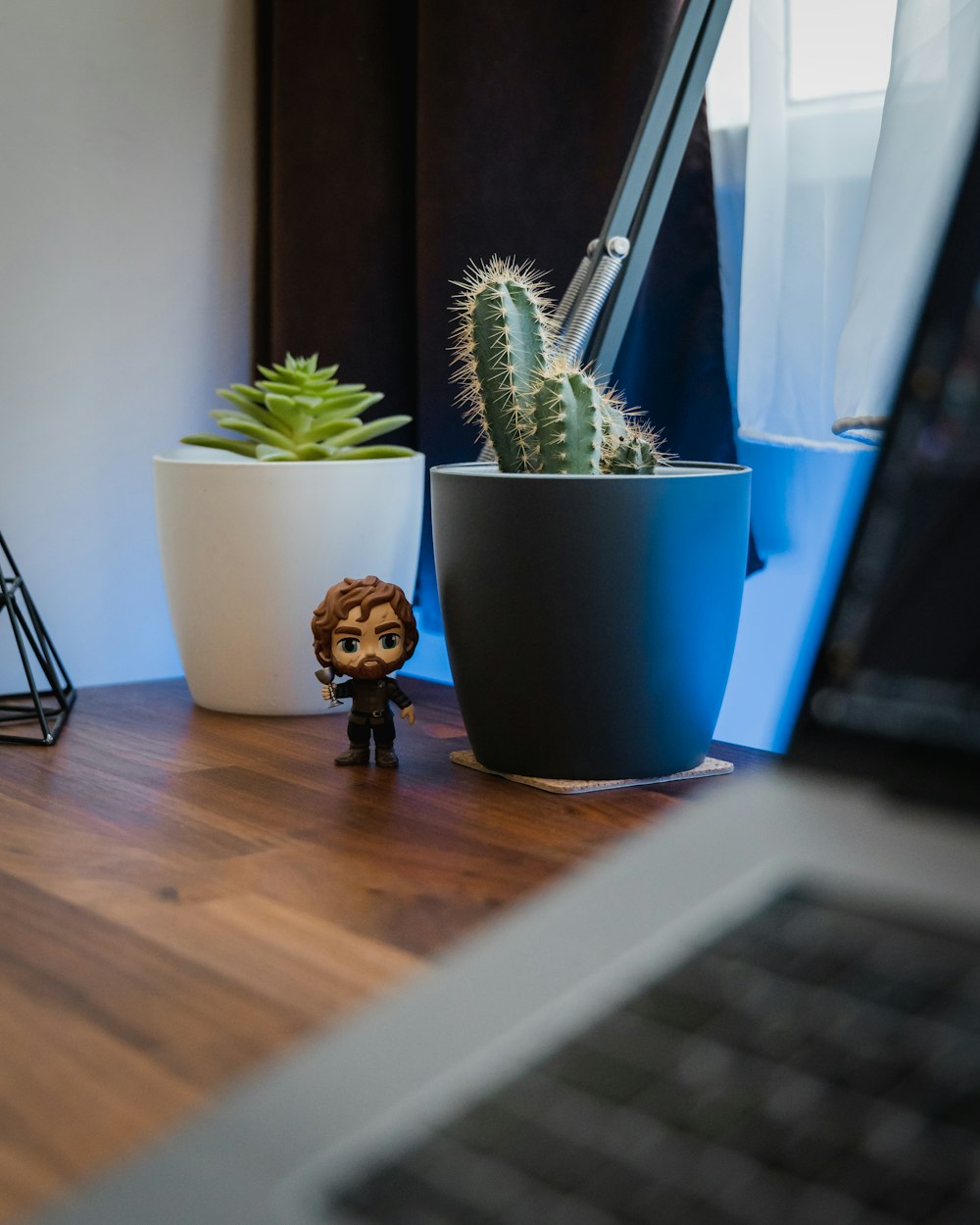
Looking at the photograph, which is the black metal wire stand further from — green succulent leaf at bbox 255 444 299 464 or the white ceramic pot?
green succulent leaf at bbox 255 444 299 464

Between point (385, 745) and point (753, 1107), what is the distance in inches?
33.7

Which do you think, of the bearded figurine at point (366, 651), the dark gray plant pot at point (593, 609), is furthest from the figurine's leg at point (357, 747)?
the dark gray plant pot at point (593, 609)

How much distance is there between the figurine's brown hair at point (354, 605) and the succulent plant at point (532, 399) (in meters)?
0.15

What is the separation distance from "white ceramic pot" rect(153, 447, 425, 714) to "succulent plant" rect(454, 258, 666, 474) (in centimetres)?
28

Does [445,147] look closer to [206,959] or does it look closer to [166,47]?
[166,47]

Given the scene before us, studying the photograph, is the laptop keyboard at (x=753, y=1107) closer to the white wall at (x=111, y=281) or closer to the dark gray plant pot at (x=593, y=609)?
the dark gray plant pot at (x=593, y=609)

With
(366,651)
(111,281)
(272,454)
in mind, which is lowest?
(366,651)

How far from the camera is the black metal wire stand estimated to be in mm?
1170

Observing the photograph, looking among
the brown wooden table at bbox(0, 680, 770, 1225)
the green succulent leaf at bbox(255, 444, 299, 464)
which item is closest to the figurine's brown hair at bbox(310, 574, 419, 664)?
the brown wooden table at bbox(0, 680, 770, 1225)

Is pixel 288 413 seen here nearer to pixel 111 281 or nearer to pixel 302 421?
pixel 302 421

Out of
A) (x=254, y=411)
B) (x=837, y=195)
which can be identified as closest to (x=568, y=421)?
(x=837, y=195)

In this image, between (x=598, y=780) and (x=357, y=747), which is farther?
(x=357, y=747)

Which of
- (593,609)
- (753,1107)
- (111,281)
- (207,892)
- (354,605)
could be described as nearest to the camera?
(753,1107)

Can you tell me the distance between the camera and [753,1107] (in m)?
0.25
